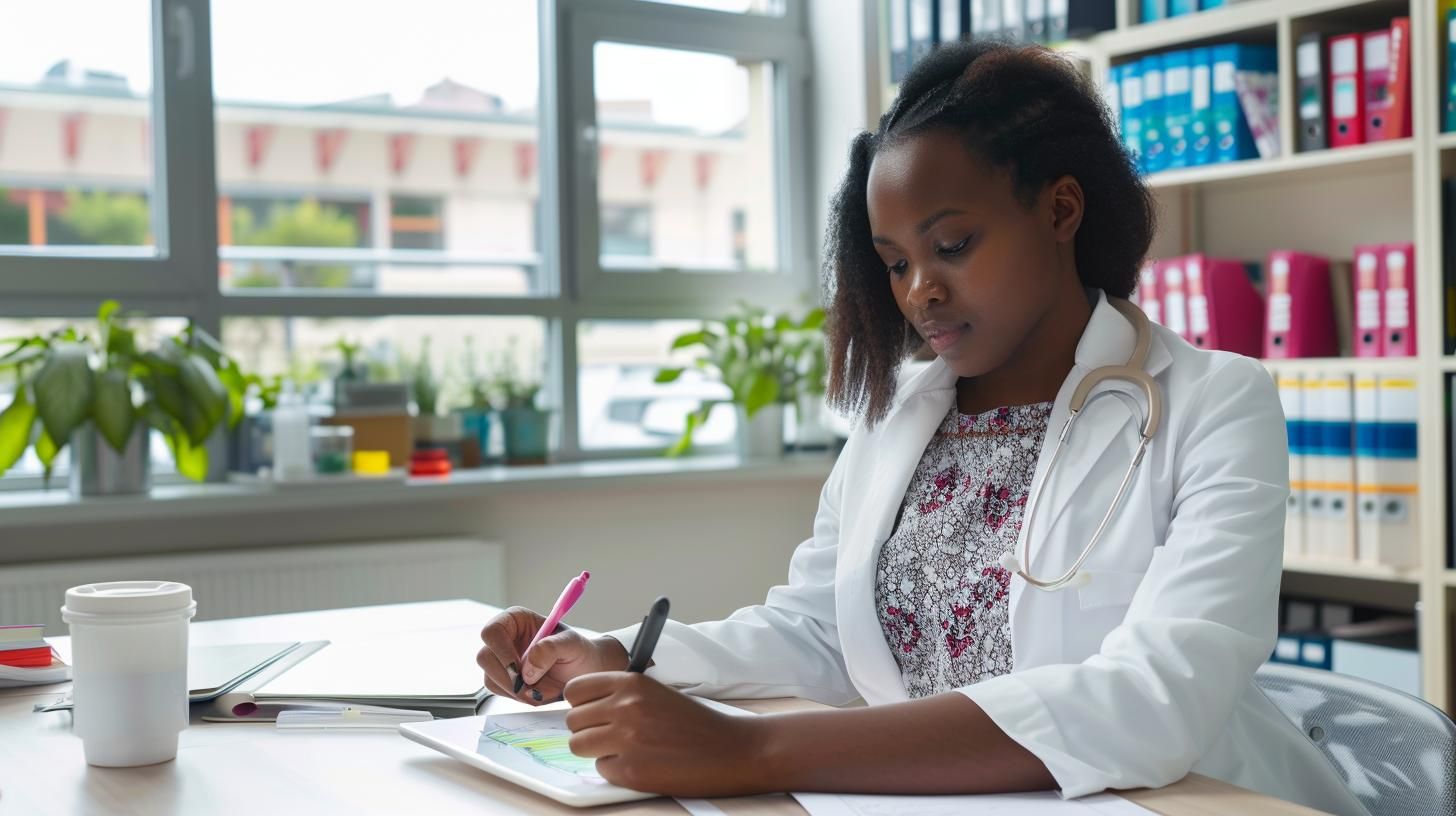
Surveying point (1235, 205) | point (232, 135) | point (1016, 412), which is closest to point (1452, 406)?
point (1235, 205)

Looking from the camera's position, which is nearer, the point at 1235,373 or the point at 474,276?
the point at 1235,373

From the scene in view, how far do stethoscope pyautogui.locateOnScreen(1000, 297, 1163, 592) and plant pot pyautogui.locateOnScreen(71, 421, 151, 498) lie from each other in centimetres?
199

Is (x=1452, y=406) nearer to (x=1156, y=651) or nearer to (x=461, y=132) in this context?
(x=1156, y=651)

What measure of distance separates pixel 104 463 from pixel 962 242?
2021 millimetres

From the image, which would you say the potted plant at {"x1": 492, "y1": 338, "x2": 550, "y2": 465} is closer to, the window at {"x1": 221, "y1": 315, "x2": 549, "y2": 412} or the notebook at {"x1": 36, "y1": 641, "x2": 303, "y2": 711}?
the window at {"x1": 221, "y1": 315, "x2": 549, "y2": 412}

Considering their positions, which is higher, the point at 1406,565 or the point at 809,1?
the point at 809,1

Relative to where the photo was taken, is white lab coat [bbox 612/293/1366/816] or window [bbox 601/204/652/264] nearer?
white lab coat [bbox 612/293/1366/816]

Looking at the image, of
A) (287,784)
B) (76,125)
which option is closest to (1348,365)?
(287,784)

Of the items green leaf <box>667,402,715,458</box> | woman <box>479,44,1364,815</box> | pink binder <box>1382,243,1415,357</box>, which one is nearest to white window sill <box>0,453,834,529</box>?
green leaf <box>667,402,715,458</box>

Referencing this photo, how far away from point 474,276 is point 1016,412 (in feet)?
7.11

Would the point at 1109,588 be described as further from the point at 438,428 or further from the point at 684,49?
the point at 684,49

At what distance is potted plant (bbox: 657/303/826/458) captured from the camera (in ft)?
11.2

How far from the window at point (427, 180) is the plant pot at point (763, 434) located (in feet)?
0.47

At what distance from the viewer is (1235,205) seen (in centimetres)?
313
